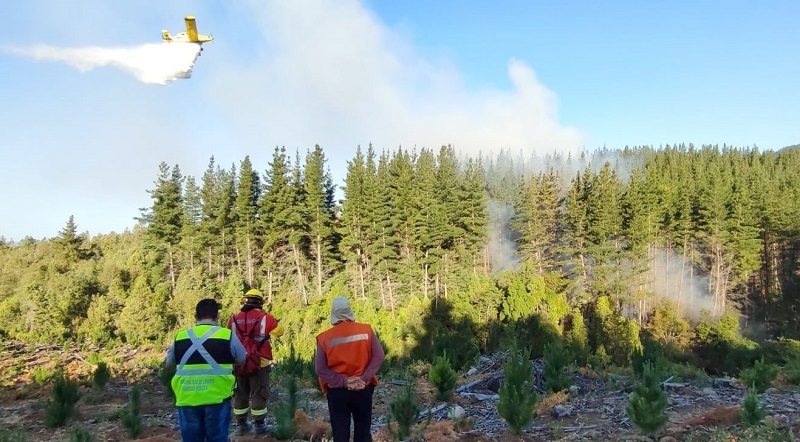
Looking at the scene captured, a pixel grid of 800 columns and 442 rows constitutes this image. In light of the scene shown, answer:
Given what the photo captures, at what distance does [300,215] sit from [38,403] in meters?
35.2

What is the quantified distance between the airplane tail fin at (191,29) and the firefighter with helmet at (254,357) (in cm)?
739

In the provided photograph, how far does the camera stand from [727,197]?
5519 cm

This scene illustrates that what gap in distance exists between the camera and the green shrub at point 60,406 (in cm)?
800

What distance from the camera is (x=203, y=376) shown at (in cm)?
461

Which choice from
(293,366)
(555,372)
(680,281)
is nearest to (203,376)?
(555,372)

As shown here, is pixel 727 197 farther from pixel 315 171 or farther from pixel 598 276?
pixel 315 171

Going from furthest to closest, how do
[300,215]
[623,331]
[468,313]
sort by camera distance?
[300,215] → [468,313] → [623,331]

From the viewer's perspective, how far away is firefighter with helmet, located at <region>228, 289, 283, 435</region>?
266 inches

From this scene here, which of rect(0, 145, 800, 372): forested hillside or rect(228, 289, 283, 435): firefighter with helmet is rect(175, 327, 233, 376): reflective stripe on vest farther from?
rect(0, 145, 800, 372): forested hillside

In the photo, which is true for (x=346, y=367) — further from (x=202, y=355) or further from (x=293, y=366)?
(x=293, y=366)

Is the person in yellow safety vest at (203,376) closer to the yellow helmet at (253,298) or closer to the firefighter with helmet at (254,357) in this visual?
the firefighter with helmet at (254,357)

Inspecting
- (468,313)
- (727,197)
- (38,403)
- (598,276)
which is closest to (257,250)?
(468,313)

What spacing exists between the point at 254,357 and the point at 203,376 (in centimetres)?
226

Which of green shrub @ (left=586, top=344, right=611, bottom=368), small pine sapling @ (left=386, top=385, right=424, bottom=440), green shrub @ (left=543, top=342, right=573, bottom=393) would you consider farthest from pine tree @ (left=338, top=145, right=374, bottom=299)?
small pine sapling @ (left=386, top=385, right=424, bottom=440)
